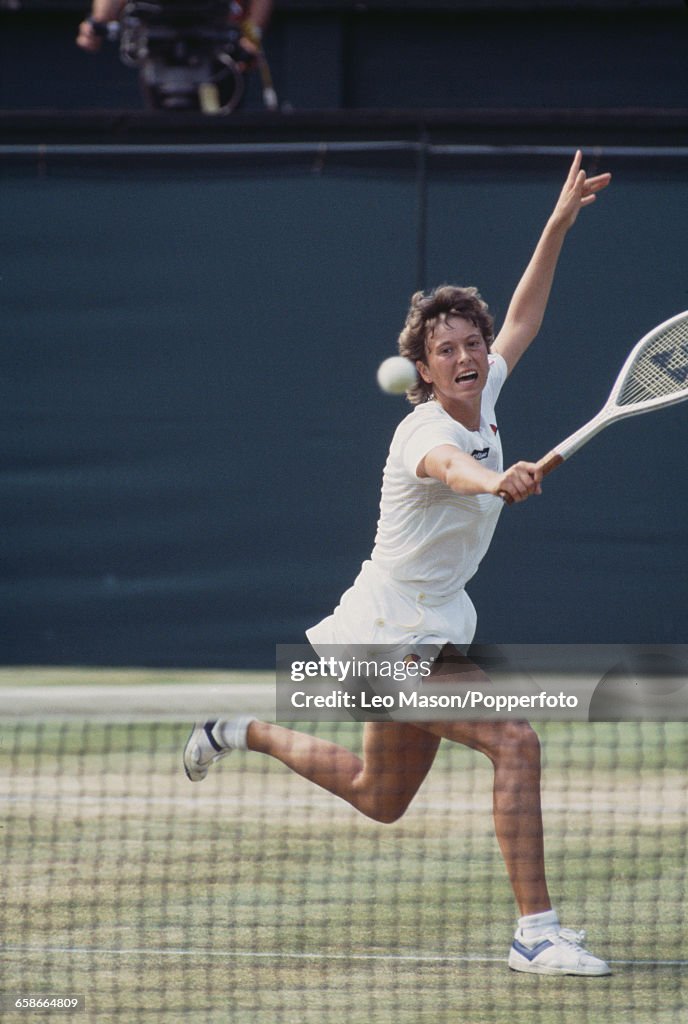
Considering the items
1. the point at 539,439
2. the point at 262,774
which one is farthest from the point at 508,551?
the point at 262,774

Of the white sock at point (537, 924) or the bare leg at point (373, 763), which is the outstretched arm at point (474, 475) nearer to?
the bare leg at point (373, 763)

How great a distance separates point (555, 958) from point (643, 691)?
385 centimetres

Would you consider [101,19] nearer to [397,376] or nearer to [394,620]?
→ [397,376]

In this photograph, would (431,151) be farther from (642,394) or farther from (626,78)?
(642,394)

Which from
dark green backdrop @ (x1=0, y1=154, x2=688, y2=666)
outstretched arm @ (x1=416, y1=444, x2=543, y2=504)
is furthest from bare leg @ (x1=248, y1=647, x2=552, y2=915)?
dark green backdrop @ (x1=0, y1=154, x2=688, y2=666)

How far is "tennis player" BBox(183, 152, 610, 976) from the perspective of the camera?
3832 mm

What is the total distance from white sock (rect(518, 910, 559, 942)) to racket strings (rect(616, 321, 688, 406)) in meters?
1.32

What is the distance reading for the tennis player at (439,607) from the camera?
12.6ft

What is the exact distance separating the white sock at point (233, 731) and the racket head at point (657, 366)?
1242 millimetres

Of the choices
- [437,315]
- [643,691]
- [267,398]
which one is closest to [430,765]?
[437,315]

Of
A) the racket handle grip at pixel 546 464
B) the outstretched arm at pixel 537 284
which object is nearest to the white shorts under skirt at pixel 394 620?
the racket handle grip at pixel 546 464

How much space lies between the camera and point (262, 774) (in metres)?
6.02

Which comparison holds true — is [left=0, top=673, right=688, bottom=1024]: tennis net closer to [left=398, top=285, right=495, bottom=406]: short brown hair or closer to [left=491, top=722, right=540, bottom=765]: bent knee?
[left=491, top=722, right=540, bottom=765]: bent knee

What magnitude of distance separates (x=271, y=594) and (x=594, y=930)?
3947mm
